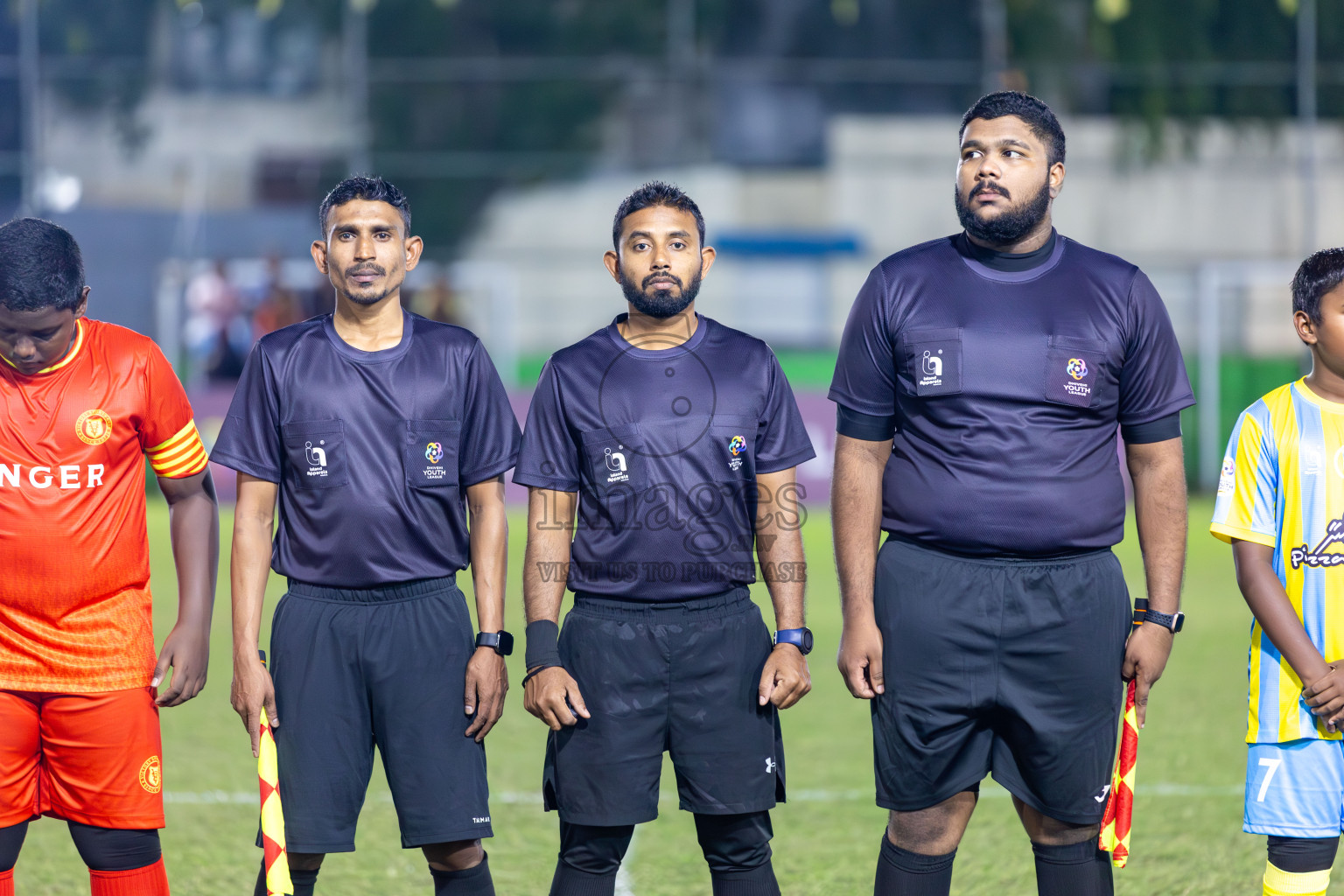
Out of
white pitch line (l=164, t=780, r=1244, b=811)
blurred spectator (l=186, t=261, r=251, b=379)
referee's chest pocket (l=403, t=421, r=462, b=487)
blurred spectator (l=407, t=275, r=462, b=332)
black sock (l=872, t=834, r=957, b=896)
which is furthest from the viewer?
blurred spectator (l=407, t=275, r=462, b=332)

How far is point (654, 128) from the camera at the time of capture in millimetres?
22797

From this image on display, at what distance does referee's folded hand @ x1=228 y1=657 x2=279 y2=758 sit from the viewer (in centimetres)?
377

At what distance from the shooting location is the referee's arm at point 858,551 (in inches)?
148

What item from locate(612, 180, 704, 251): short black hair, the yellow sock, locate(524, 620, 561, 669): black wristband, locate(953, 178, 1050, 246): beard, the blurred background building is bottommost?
the yellow sock

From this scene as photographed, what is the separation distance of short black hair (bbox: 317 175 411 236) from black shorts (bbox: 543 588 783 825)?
1192 mm

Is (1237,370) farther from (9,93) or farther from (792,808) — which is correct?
(9,93)

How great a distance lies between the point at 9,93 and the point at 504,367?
27.0 feet

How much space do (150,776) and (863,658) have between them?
1.82m

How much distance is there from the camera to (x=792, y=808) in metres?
6.07

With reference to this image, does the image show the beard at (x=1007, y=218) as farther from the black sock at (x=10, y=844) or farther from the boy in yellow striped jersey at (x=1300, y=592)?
the black sock at (x=10, y=844)

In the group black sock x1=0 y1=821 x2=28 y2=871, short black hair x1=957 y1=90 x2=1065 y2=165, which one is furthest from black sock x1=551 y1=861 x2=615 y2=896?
short black hair x1=957 y1=90 x2=1065 y2=165

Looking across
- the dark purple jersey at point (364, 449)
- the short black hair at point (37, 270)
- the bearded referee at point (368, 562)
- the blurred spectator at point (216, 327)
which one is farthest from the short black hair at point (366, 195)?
the blurred spectator at point (216, 327)

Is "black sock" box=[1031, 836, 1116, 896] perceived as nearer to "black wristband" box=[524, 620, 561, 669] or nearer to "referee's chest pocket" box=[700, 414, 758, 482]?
"referee's chest pocket" box=[700, 414, 758, 482]

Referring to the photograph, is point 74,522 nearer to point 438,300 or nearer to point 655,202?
point 655,202
